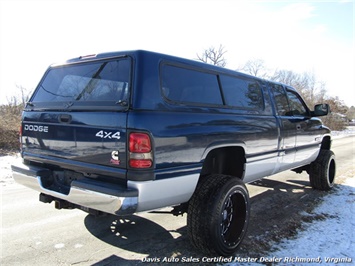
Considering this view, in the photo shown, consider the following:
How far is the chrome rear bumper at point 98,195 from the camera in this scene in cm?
235

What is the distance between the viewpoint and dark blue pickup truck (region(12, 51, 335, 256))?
2.46m

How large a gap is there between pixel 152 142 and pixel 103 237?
5.52 ft

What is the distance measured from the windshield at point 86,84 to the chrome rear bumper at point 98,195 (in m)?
0.75

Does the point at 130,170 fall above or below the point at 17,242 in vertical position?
above

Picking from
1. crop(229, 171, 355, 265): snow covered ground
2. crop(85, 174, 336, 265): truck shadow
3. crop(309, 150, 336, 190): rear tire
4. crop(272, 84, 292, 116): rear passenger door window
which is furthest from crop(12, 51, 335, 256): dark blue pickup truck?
crop(309, 150, 336, 190): rear tire

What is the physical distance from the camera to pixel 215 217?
289cm

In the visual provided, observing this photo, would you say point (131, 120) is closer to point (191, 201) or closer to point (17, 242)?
point (191, 201)

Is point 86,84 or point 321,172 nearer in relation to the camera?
point 86,84

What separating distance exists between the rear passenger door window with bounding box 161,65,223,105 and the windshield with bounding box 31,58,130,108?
1.33ft

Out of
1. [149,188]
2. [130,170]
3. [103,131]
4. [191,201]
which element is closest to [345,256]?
[191,201]

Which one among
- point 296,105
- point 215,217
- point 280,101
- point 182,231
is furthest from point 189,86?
point 296,105

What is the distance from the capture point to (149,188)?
2.45m

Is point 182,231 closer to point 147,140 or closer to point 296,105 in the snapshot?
point 147,140

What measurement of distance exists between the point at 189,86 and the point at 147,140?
3.01 feet
